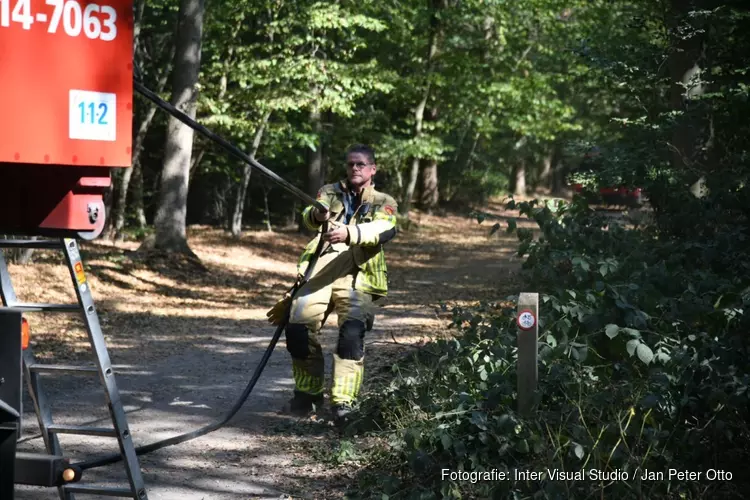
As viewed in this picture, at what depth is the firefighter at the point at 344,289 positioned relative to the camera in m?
7.67

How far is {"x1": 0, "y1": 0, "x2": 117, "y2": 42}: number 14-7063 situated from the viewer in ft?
13.5

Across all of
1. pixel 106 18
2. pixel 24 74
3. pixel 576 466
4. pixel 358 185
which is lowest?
pixel 576 466

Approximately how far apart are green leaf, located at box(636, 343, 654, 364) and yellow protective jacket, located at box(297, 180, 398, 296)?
232 cm

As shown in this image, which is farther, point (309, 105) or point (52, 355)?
point (309, 105)

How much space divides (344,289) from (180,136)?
36.5ft

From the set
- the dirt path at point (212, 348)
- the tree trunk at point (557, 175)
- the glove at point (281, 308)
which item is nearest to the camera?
the dirt path at point (212, 348)

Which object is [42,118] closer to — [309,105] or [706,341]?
[706,341]

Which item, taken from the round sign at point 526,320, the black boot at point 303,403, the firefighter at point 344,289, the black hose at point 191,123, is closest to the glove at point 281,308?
the firefighter at point 344,289

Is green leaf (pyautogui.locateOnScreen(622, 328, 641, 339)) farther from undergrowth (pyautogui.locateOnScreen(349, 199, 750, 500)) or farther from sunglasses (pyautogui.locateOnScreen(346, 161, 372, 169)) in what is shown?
sunglasses (pyautogui.locateOnScreen(346, 161, 372, 169))

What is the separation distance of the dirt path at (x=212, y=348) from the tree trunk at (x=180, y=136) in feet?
2.56

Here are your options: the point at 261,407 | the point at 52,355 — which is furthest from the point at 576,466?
the point at 52,355

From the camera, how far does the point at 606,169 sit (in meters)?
10.5

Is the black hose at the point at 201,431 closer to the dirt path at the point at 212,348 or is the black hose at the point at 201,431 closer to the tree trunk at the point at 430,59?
the dirt path at the point at 212,348

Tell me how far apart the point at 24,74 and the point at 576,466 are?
3.37 meters
